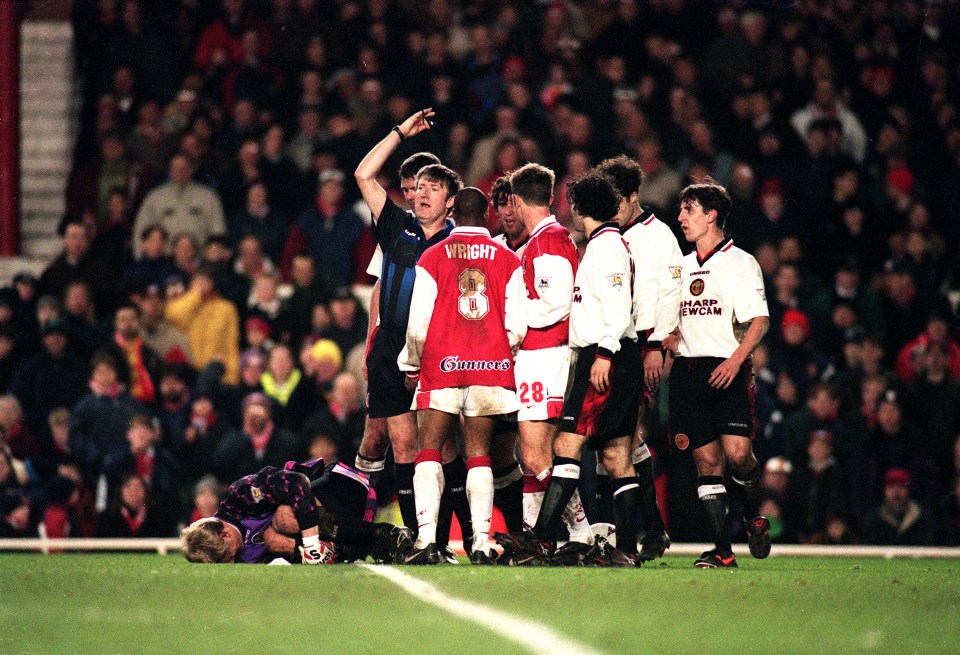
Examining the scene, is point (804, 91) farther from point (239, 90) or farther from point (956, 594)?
point (956, 594)

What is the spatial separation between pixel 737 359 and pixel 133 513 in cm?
581

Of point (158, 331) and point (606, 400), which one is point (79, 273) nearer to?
point (158, 331)

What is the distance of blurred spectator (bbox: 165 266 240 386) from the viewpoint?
45.3 ft

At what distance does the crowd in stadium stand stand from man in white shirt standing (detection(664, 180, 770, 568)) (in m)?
3.65

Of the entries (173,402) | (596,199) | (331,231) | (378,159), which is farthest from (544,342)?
(331,231)

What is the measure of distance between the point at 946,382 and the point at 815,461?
149 cm

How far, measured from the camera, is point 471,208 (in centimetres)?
806

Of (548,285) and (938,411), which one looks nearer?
(548,285)

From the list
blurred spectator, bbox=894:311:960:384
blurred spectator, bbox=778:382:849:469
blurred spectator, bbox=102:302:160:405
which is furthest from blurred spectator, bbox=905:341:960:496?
blurred spectator, bbox=102:302:160:405

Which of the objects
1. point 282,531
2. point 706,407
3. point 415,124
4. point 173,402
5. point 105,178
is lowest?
point 282,531

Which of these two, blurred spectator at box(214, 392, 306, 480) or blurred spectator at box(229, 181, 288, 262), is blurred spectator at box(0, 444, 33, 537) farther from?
blurred spectator at box(229, 181, 288, 262)

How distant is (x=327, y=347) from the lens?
13.4m

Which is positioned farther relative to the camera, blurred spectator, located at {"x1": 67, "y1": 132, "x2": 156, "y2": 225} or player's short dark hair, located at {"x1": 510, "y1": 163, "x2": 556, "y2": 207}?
blurred spectator, located at {"x1": 67, "y1": 132, "x2": 156, "y2": 225}

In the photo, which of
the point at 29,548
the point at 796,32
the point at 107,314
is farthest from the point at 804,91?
the point at 29,548
